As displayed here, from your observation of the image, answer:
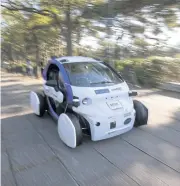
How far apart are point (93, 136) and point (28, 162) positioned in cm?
93

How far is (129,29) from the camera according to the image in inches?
241

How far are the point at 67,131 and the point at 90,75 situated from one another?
1042mm

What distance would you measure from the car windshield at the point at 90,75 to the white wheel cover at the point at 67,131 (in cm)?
60

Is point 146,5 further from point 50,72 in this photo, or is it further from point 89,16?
point 50,72

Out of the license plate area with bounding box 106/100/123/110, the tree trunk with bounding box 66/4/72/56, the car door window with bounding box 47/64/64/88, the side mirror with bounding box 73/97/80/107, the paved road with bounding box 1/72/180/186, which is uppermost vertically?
the tree trunk with bounding box 66/4/72/56

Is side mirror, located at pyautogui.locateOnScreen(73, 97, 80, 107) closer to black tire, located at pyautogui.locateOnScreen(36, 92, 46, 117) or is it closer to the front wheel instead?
the front wheel

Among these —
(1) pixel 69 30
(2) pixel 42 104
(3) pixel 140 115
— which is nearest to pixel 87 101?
(3) pixel 140 115

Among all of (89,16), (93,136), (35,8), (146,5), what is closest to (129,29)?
(89,16)

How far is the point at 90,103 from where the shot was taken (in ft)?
9.62

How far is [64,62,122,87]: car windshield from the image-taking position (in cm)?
320

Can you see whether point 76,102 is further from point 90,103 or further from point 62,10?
point 62,10

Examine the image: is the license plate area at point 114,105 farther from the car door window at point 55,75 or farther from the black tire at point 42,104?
the black tire at point 42,104

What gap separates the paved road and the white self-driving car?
19cm

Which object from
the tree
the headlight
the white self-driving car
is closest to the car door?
the white self-driving car
